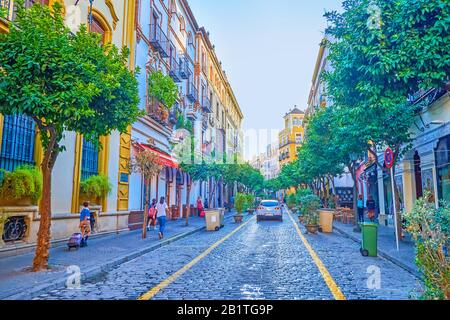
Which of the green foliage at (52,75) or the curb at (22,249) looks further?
the curb at (22,249)

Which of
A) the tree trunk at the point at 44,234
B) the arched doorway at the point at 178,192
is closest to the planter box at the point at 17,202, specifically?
the tree trunk at the point at 44,234

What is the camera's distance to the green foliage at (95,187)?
14414mm

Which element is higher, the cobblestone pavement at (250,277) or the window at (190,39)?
the window at (190,39)

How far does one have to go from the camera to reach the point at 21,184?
1028 centimetres

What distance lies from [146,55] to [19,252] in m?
13.9

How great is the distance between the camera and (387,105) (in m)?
8.91

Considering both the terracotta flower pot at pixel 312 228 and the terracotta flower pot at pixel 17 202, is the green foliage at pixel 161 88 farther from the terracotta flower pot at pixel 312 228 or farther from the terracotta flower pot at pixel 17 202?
the terracotta flower pot at pixel 17 202

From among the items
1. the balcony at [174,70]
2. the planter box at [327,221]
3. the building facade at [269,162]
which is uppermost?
the building facade at [269,162]

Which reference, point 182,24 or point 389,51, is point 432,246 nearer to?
point 389,51

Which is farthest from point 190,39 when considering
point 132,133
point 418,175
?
point 418,175

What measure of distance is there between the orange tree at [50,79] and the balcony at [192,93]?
74.6ft

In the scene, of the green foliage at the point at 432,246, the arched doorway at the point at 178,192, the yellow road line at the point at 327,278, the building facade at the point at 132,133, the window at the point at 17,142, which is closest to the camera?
the green foliage at the point at 432,246
